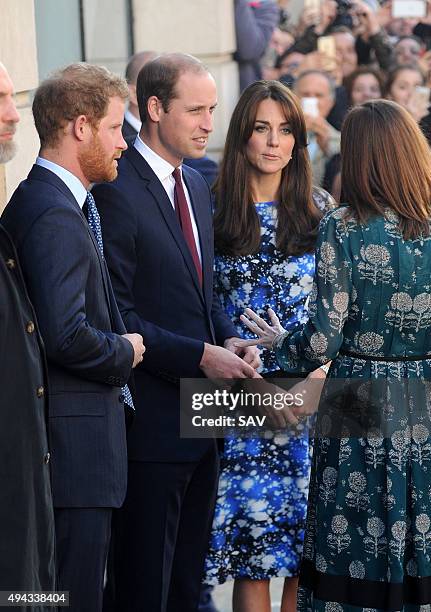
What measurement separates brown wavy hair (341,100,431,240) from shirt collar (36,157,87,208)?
2.67 feet

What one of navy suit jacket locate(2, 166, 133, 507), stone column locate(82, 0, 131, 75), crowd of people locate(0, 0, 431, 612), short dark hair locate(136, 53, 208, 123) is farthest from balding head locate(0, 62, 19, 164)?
stone column locate(82, 0, 131, 75)

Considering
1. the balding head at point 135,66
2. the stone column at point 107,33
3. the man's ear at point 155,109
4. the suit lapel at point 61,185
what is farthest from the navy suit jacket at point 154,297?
the stone column at point 107,33

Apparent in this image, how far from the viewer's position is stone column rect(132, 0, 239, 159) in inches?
369

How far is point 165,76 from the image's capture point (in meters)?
4.05

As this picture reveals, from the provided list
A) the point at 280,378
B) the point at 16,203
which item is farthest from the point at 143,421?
the point at 16,203

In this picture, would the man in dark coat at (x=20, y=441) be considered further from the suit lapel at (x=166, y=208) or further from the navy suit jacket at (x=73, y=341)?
the suit lapel at (x=166, y=208)

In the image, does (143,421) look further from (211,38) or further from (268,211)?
(211,38)

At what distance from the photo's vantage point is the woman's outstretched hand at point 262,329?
3.96 m

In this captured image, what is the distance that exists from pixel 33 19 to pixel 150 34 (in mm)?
4423

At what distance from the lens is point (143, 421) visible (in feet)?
12.8

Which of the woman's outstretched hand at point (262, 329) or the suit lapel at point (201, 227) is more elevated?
the suit lapel at point (201, 227)

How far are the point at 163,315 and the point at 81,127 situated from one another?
30.9 inches

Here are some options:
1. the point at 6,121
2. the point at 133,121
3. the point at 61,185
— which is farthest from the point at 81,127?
the point at 133,121

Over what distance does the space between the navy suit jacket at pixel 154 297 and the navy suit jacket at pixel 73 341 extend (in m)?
0.40
